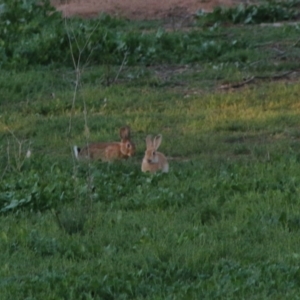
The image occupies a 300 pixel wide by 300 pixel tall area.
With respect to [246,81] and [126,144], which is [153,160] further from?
[246,81]

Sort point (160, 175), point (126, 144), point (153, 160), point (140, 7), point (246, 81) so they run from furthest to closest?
point (140, 7), point (246, 81), point (126, 144), point (153, 160), point (160, 175)

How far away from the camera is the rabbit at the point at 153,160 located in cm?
1009

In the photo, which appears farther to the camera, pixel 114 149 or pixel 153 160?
pixel 114 149

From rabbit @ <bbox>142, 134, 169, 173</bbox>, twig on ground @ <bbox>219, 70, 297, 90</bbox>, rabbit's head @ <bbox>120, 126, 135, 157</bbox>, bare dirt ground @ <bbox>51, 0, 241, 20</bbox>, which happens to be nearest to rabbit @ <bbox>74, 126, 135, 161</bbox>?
rabbit's head @ <bbox>120, 126, 135, 157</bbox>

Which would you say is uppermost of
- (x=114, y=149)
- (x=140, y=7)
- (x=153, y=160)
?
(x=153, y=160)

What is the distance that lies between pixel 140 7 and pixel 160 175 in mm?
9654

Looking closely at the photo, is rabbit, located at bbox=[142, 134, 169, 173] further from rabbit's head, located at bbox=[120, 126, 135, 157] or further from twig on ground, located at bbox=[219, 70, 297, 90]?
twig on ground, located at bbox=[219, 70, 297, 90]

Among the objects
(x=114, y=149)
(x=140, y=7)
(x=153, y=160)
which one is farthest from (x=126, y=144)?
(x=140, y=7)

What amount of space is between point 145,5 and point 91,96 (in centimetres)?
591

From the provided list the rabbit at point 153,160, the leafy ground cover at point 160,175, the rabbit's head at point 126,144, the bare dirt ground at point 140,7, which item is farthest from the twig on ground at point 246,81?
the bare dirt ground at point 140,7

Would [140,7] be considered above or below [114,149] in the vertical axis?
below

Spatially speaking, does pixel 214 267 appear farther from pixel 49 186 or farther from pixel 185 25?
pixel 185 25

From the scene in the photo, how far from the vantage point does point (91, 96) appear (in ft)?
44.4

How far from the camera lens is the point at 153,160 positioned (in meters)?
10.2
